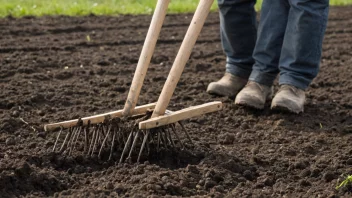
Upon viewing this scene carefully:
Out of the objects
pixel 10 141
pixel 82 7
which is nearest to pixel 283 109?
pixel 10 141

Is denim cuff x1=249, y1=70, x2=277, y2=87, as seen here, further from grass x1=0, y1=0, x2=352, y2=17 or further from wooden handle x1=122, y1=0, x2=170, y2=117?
grass x1=0, y1=0, x2=352, y2=17

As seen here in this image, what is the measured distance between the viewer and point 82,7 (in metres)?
9.35

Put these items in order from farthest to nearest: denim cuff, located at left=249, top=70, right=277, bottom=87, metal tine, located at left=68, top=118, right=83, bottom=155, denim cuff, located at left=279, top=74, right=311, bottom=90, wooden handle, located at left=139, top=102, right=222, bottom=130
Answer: denim cuff, located at left=249, top=70, right=277, bottom=87
denim cuff, located at left=279, top=74, right=311, bottom=90
metal tine, located at left=68, top=118, right=83, bottom=155
wooden handle, located at left=139, top=102, right=222, bottom=130

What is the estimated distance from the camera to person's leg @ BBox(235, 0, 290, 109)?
507 cm

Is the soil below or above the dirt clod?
below

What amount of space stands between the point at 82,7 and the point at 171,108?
4.69m

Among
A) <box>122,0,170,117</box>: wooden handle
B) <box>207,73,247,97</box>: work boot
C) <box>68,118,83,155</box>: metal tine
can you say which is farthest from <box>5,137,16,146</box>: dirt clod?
<box>207,73,247,97</box>: work boot

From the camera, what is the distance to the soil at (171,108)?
3480mm

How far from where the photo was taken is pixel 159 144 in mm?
3910

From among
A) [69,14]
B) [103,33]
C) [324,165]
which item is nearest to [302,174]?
[324,165]

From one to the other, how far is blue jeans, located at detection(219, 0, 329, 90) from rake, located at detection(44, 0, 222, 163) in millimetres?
1153

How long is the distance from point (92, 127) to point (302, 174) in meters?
1.28

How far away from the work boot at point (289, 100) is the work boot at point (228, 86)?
50 cm

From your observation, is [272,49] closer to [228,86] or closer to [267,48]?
Answer: [267,48]
